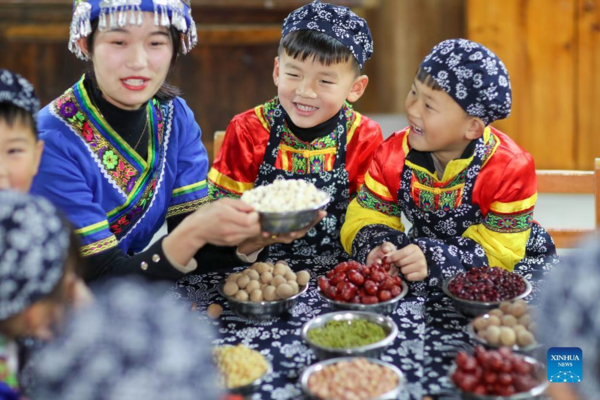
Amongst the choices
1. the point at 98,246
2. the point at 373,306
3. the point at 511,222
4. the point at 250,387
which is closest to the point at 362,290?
the point at 373,306

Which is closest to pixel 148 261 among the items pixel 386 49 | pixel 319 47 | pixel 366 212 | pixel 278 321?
pixel 278 321

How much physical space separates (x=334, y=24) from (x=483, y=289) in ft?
3.47

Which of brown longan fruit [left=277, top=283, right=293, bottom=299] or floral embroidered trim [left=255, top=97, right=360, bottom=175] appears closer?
brown longan fruit [left=277, top=283, right=293, bottom=299]

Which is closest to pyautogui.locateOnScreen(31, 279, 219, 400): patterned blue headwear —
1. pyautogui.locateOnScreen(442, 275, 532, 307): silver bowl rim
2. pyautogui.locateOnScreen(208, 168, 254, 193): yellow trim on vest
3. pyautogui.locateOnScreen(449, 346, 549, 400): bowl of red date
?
pyautogui.locateOnScreen(449, 346, 549, 400): bowl of red date

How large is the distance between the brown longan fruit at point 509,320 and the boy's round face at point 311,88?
3.40ft

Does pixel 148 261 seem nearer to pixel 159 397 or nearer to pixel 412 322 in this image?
pixel 412 322

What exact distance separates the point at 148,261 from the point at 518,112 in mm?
4605

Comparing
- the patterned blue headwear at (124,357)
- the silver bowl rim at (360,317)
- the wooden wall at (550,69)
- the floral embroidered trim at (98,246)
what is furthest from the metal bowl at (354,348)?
the wooden wall at (550,69)

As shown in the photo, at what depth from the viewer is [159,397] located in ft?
3.20

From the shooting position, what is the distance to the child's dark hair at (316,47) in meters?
2.29

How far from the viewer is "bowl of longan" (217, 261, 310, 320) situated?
176 cm

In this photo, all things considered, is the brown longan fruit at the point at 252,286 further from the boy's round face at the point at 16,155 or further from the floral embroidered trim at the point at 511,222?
the floral embroidered trim at the point at 511,222

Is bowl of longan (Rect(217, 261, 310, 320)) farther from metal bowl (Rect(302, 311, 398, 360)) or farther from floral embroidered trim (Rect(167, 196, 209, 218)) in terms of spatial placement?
floral embroidered trim (Rect(167, 196, 209, 218))

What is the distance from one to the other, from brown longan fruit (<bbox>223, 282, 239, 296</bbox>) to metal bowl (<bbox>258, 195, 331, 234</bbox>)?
0.19 metres
